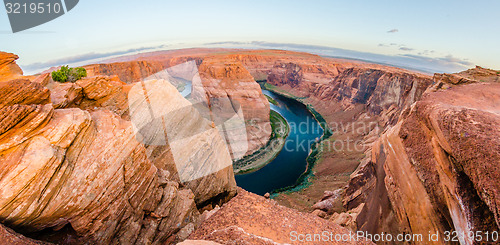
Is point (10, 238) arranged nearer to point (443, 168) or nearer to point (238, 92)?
point (443, 168)

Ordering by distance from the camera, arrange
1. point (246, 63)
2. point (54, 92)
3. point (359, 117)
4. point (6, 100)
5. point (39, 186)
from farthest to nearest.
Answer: point (246, 63) → point (359, 117) → point (54, 92) → point (6, 100) → point (39, 186)

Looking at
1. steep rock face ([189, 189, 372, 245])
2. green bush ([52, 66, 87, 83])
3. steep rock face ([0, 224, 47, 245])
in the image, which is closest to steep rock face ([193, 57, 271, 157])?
steep rock face ([189, 189, 372, 245])

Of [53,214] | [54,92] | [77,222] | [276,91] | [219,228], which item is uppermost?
[54,92]

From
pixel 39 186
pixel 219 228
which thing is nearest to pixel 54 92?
pixel 39 186

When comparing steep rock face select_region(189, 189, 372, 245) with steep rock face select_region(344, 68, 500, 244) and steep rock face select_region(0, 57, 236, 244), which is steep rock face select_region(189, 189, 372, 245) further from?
steep rock face select_region(344, 68, 500, 244)

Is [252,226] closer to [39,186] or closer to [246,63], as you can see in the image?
[39,186]

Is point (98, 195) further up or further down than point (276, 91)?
further up
